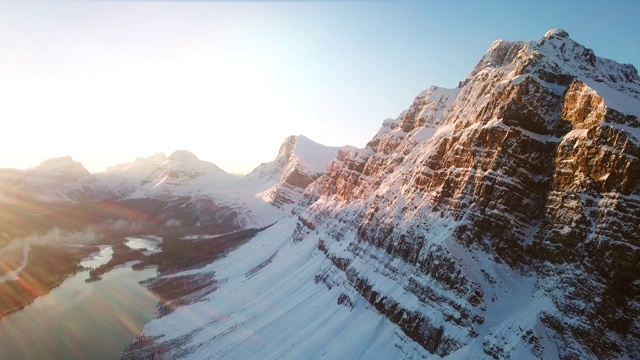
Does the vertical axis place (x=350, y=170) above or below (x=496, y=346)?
above

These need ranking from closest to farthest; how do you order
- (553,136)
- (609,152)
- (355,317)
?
(609,152) → (553,136) → (355,317)

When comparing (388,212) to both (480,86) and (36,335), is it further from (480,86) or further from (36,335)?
(36,335)

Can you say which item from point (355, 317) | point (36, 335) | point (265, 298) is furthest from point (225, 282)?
point (355, 317)

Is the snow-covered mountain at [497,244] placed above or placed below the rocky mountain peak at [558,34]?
below

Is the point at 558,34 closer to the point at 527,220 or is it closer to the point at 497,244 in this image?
the point at 527,220

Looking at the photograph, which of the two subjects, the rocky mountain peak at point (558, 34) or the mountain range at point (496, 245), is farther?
the rocky mountain peak at point (558, 34)

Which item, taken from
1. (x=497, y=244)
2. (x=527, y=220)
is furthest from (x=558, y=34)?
(x=497, y=244)
